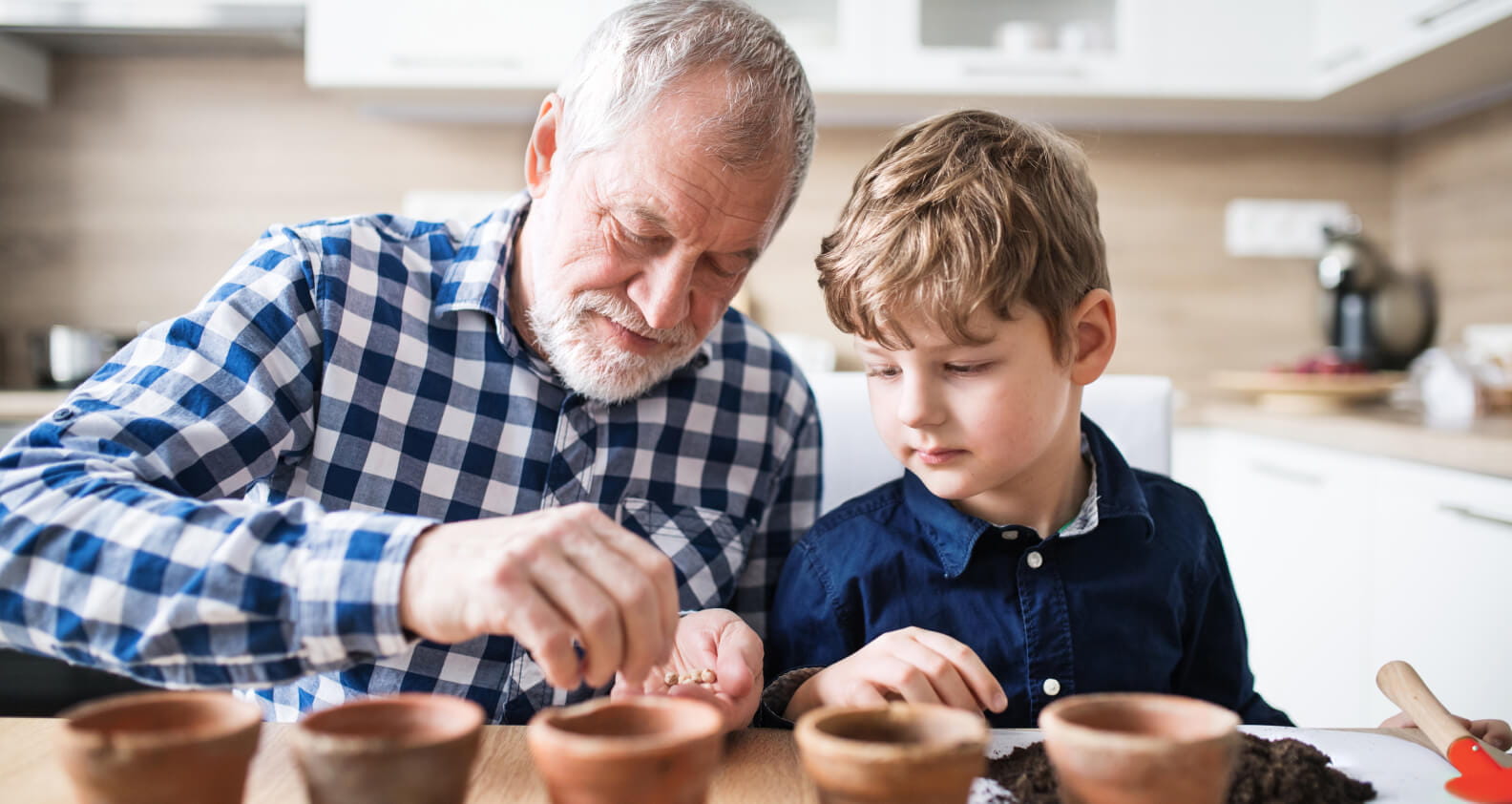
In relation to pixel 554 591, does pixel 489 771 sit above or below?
below

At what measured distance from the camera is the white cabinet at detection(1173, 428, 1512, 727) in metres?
1.82

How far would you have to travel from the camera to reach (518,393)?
4.09ft

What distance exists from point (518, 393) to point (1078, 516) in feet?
2.05

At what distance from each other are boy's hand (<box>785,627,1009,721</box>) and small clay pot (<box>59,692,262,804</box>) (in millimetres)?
450

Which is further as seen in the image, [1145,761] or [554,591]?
[554,591]

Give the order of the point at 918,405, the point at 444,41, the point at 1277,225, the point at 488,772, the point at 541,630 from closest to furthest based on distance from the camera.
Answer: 1. the point at 541,630
2. the point at 488,772
3. the point at 918,405
4. the point at 444,41
5. the point at 1277,225

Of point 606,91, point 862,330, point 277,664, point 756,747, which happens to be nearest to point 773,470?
point 862,330

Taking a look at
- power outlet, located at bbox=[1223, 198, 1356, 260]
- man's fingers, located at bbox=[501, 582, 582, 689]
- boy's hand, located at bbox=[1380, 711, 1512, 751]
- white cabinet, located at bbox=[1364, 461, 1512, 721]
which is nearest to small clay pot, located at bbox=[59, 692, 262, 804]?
man's fingers, located at bbox=[501, 582, 582, 689]

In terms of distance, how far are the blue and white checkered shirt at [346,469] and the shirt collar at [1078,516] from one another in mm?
250

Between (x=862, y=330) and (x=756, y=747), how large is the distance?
1.43 ft

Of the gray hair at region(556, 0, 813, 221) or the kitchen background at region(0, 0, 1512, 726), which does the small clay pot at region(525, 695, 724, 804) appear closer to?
the gray hair at region(556, 0, 813, 221)

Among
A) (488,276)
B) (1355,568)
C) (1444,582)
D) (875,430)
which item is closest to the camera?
(488,276)

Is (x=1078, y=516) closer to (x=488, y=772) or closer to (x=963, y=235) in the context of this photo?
(x=963, y=235)

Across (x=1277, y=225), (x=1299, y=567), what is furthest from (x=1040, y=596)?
(x=1277, y=225)
